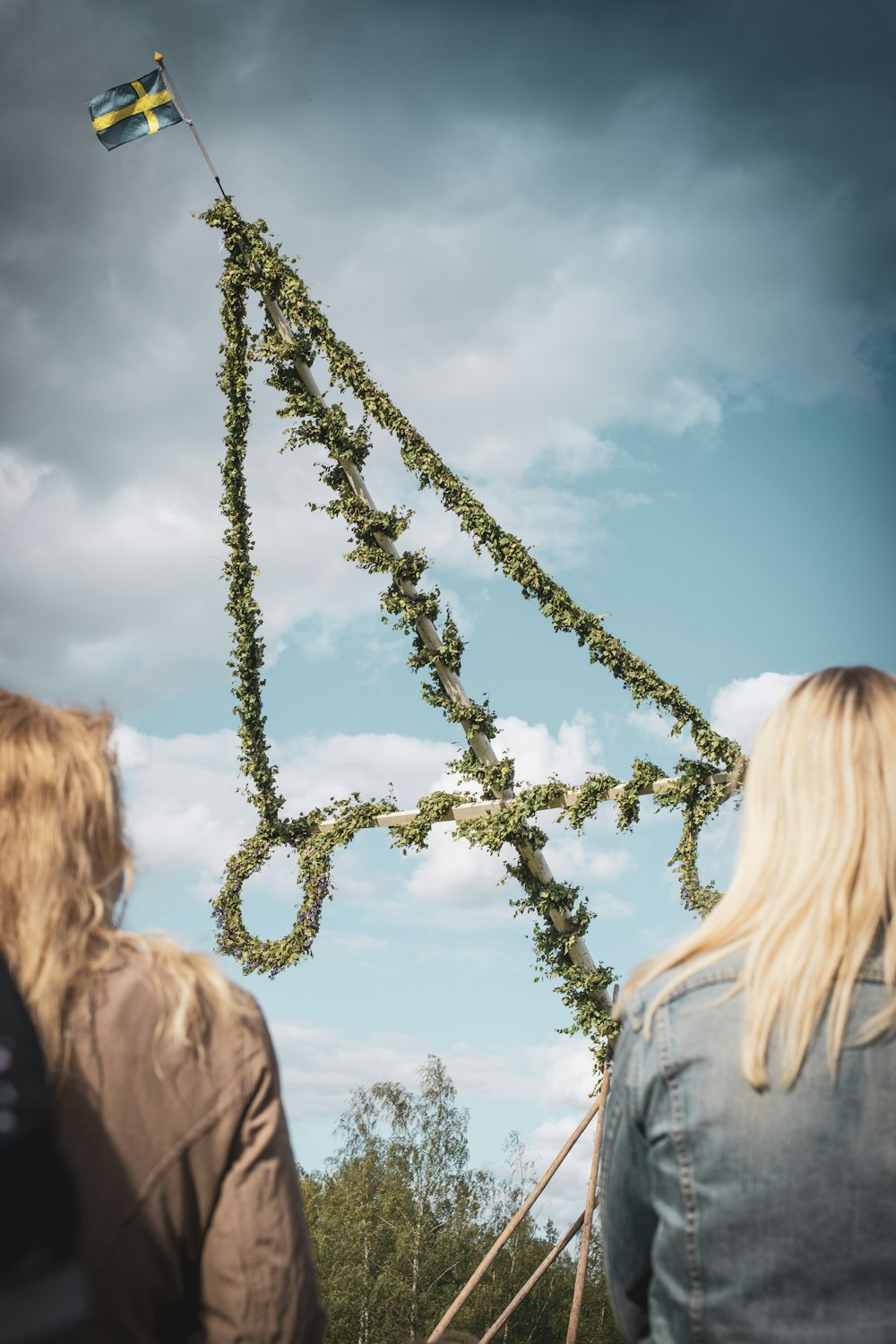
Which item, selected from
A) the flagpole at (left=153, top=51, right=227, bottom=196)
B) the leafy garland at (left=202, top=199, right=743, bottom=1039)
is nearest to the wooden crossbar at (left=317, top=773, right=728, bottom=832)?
the leafy garland at (left=202, top=199, right=743, bottom=1039)

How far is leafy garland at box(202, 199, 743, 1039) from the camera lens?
1227 cm

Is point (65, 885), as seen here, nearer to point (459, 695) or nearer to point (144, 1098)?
point (144, 1098)

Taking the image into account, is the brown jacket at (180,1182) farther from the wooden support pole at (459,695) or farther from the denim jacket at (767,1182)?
the wooden support pole at (459,695)

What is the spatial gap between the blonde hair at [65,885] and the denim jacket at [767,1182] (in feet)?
2.32

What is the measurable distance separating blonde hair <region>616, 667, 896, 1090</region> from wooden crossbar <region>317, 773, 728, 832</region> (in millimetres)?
10264

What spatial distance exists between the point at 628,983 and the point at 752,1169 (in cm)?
34

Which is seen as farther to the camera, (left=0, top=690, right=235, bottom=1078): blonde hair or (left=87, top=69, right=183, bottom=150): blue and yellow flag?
(left=87, top=69, right=183, bottom=150): blue and yellow flag

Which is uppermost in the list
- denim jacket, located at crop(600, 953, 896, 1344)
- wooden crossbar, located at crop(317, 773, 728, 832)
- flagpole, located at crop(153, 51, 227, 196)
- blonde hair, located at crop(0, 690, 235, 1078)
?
flagpole, located at crop(153, 51, 227, 196)

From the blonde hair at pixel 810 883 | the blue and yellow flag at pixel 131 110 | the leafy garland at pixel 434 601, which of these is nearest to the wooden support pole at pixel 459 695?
the leafy garland at pixel 434 601

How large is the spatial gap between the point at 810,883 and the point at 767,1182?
0.44m

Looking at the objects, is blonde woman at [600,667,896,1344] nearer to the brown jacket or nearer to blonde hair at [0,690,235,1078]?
the brown jacket

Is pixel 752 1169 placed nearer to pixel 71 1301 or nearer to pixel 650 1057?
pixel 650 1057

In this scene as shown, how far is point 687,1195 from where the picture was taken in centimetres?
174

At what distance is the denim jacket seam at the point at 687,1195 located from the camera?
1.72m
